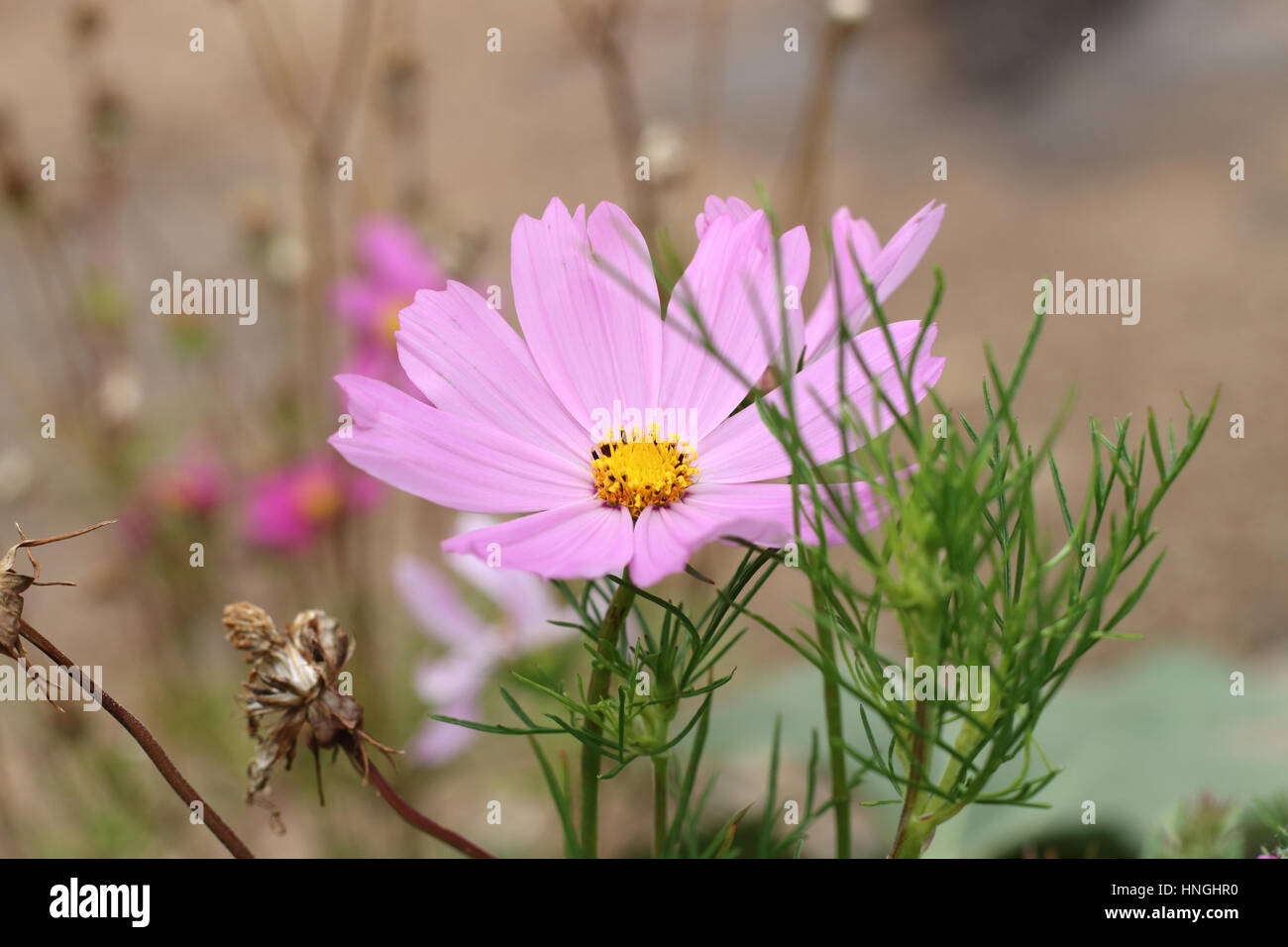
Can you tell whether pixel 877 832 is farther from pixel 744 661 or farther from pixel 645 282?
pixel 744 661

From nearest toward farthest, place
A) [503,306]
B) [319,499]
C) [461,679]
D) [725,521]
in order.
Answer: [725,521], [461,679], [319,499], [503,306]

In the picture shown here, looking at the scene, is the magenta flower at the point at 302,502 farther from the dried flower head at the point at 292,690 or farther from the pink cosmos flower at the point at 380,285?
the dried flower head at the point at 292,690

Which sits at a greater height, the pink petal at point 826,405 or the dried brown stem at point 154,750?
the pink petal at point 826,405

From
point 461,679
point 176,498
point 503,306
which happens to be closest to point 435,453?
point 461,679

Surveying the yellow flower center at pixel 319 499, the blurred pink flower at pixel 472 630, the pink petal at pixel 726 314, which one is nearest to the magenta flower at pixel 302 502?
the yellow flower center at pixel 319 499

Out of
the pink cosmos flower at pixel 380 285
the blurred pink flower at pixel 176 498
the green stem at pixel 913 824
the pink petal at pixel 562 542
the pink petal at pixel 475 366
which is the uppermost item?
the pink cosmos flower at pixel 380 285

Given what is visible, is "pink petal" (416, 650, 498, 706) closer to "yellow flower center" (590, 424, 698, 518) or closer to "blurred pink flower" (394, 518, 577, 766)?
"blurred pink flower" (394, 518, 577, 766)

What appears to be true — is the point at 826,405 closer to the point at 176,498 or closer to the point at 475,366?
the point at 475,366
